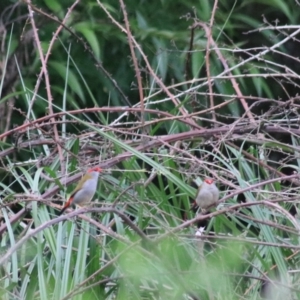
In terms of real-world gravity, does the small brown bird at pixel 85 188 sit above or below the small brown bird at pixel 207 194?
above

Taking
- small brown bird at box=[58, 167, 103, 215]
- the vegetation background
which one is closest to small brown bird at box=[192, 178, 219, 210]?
the vegetation background

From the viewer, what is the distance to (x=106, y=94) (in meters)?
4.50

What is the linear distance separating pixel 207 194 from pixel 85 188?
1.33 ft

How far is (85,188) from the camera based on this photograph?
2.60 m

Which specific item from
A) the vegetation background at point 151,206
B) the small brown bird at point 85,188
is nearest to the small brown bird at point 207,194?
the vegetation background at point 151,206

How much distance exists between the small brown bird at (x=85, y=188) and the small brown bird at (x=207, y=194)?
13.2 inches

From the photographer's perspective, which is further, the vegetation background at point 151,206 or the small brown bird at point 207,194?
the small brown bird at point 207,194

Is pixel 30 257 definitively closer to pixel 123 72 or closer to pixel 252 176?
pixel 252 176

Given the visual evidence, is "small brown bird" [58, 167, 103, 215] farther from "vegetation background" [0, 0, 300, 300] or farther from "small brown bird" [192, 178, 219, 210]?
"small brown bird" [192, 178, 219, 210]

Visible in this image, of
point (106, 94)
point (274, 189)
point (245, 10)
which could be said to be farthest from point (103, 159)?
point (245, 10)

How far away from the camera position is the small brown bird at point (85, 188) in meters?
2.53

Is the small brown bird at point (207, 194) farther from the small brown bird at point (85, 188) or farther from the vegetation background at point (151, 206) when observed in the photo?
the small brown bird at point (85, 188)

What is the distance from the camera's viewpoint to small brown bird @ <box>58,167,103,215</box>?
2.53 m

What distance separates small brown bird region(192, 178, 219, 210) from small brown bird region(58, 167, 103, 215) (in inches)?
13.2
